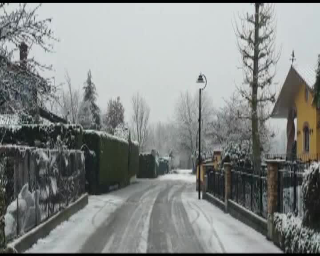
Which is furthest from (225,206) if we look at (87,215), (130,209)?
(87,215)

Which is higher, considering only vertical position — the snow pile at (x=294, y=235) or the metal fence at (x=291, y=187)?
the metal fence at (x=291, y=187)

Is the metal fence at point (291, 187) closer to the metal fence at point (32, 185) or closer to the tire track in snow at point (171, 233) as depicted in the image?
the tire track in snow at point (171, 233)

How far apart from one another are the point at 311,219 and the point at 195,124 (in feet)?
208

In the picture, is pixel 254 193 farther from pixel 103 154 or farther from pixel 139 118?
pixel 139 118

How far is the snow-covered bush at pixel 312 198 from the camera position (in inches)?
313

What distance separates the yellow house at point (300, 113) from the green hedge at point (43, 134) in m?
11.4

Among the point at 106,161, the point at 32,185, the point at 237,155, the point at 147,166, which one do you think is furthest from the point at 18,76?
the point at 147,166

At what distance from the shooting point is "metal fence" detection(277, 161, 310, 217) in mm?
9391

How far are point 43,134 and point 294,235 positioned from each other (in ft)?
48.1

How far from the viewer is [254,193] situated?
12953 millimetres

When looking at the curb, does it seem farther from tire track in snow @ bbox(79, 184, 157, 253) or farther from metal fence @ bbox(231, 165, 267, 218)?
metal fence @ bbox(231, 165, 267, 218)

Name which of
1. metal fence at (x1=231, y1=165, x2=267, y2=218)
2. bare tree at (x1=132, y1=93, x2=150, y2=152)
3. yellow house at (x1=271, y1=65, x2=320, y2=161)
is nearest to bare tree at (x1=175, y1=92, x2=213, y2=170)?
bare tree at (x1=132, y1=93, x2=150, y2=152)

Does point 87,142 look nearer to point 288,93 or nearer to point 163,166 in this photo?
point 288,93

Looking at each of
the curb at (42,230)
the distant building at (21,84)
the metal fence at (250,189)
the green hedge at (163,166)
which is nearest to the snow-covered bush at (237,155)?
the metal fence at (250,189)
